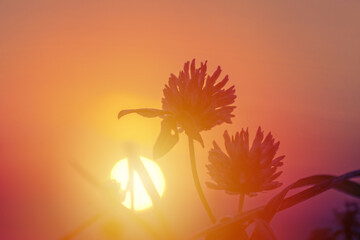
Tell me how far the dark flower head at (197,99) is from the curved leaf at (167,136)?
0.01m

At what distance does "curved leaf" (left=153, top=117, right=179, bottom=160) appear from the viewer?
401 mm

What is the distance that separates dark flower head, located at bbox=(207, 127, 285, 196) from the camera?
364 mm

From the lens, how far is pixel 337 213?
1012mm

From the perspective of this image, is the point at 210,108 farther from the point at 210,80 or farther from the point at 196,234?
the point at 196,234

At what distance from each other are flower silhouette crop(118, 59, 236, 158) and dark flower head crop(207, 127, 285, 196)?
0.04 metres

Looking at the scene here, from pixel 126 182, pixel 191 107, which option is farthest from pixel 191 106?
pixel 126 182

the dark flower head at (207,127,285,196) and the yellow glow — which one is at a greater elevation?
the yellow glow

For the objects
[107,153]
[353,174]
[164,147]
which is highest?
[107,153]

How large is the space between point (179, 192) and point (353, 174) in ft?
4.18

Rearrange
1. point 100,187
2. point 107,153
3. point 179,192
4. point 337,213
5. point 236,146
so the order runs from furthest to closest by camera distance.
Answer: point 107,153 → point 179,192 → point 337,213 → point 236,146 → point 100,187

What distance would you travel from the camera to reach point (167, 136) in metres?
0.42

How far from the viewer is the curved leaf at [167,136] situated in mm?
401

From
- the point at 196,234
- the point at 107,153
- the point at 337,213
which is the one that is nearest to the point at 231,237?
the point at 196,234

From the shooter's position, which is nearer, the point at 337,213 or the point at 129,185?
the point at 129,185
